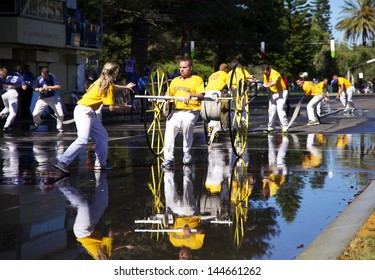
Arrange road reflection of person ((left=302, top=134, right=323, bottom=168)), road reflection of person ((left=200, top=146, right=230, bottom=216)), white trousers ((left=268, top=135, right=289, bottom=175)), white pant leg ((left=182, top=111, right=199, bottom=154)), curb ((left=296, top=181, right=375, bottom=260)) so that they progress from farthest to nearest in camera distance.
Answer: road reflection of person ((left=302, top=134, right=323, bottom=168)), white pant leg ((left=182, top=111, right=199, bottom=154)), white trousers ((left=268, top=135, right=289, bottom=175)), road reflection of person ((left=200, top=146, right=230, bottom=216)), curb ((left=296, top=181, right=375, bottom=260))

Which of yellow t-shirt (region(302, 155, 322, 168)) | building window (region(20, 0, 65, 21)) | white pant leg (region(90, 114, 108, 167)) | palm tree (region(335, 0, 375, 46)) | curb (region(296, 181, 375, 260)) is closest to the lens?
curb (region(296, 181, 375, 260))

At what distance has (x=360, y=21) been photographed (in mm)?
113312

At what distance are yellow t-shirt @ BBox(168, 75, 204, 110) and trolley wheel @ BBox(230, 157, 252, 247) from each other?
1.21 meters

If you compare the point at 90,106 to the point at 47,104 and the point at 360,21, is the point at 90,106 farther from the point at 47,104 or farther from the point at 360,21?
the point at 360,21

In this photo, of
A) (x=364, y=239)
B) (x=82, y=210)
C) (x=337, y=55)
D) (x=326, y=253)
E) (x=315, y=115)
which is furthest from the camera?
(x=337, y=55)

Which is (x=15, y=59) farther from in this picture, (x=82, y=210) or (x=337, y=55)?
(x=337, y=55)

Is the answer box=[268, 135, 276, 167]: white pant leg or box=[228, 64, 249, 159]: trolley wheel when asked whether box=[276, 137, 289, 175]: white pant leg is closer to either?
box=[268, 135, 276, 167]: white pant leg

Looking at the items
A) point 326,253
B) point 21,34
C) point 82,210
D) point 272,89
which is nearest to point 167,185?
point 82,210

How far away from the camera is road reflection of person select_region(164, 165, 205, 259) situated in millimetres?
7570

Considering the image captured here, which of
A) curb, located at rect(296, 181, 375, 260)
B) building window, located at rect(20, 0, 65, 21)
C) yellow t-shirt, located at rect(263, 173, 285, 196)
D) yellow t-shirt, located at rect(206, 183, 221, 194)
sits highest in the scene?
building window, located at rect(20, 0, 65, 21)

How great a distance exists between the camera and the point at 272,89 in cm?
2159

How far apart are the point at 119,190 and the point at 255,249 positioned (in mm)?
4021

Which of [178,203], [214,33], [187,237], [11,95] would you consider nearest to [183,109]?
[178,203]

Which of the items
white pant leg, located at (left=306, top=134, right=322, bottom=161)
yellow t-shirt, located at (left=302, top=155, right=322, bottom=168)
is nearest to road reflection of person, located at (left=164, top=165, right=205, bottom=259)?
yellow t-shirt, located at (left=302, top=155, right=322, bottom=168)
